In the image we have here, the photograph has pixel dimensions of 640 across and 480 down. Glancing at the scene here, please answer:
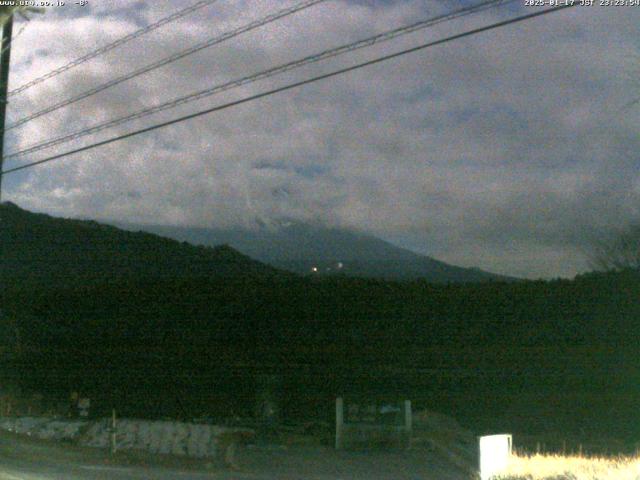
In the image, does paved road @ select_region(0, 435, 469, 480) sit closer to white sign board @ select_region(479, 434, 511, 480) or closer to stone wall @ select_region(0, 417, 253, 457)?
stone wall @ select_region(0, 417, 253, 457)

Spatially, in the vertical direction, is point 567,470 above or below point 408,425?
above

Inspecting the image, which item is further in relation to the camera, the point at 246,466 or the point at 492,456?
the point at 246,466

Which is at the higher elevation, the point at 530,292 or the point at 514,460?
the point at 530,292

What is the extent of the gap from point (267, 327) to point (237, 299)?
1911 mm

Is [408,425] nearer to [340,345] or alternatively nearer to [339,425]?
[339,425]

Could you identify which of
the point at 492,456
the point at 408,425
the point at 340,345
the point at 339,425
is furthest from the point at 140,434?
the point at 340,345

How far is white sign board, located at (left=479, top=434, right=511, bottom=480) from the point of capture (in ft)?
43.2

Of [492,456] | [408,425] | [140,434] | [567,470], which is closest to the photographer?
[567,470]

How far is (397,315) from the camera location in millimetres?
34188

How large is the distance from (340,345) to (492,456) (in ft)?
69.8

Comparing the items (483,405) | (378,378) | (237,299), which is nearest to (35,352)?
(237,299)

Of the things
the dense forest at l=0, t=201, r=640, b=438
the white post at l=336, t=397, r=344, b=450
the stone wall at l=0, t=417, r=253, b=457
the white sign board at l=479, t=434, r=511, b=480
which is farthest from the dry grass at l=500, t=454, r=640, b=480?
the dense forest at l=0, t=201, r=640, b=438

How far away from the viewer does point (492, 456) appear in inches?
536

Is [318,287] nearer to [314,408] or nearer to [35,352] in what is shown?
[314,408]
